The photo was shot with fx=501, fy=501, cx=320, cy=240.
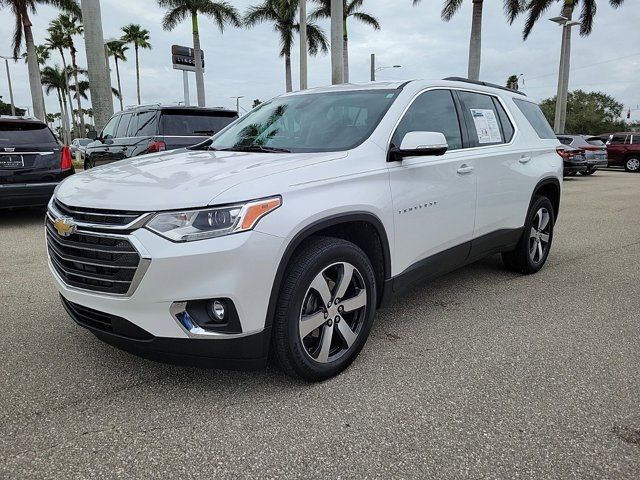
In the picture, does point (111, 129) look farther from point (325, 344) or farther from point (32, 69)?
point (32, 69)

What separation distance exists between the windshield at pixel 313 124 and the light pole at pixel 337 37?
46.7 feet

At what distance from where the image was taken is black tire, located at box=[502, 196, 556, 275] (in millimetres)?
4809

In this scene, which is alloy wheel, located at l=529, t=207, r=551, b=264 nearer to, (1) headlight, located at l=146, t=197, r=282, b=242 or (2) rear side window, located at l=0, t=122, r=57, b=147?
(1) headlight, located at l=146, t=197, r=282, b=242

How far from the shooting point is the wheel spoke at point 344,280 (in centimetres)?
284

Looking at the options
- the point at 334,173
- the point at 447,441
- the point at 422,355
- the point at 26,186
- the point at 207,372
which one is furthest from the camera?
the point at 26,186

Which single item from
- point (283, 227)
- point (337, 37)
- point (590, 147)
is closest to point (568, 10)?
point (590, 147)

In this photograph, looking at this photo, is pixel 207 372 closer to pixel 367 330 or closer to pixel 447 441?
pixel 367 330

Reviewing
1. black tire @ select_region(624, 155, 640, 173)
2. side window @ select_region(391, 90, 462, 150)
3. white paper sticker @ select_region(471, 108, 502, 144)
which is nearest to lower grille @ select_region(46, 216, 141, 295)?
side window @ select_region(391, 90, 462, 150)

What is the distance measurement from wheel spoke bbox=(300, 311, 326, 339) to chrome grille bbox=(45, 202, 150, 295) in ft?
2.82

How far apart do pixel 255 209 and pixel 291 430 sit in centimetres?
107

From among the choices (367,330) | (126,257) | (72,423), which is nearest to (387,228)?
(367,330)

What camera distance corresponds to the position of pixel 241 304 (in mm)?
2371

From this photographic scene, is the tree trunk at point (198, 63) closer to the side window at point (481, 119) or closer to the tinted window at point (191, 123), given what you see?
the tinted window at point (191, 123)

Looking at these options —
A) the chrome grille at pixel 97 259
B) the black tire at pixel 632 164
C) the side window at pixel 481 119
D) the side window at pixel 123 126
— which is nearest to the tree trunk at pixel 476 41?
the black tire at pixel 632 164
